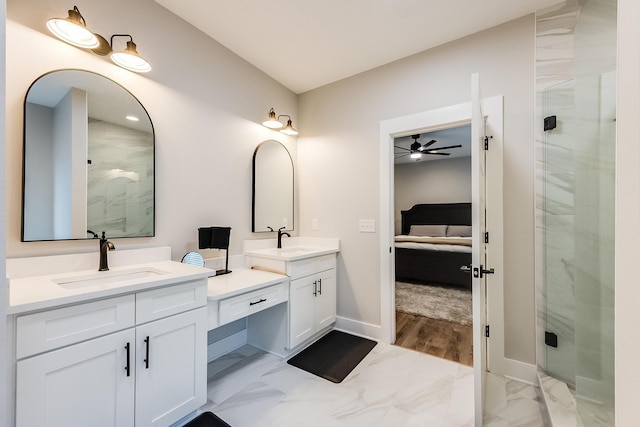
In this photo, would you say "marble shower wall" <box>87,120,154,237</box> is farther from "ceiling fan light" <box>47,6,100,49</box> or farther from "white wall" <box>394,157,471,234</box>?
"white wall" <box>394,157,471,234</box>

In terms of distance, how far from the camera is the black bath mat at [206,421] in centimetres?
144

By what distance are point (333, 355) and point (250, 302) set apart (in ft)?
3.07

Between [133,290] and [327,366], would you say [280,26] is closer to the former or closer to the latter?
[133,290]

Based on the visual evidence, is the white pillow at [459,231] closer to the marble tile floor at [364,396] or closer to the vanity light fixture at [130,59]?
the marble tile floor at [364,396]

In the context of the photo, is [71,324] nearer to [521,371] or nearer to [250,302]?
[250,302]

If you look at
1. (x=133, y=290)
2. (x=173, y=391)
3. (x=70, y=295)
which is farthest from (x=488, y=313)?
(x=70, y=295)

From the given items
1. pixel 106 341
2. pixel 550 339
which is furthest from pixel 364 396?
pixel 106 341

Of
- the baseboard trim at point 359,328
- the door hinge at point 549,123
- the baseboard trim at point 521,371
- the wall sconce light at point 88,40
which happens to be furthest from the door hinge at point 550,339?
the wall sconce light at point 88,40

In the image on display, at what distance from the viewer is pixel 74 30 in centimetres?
135

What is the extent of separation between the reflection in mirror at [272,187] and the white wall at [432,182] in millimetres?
4793

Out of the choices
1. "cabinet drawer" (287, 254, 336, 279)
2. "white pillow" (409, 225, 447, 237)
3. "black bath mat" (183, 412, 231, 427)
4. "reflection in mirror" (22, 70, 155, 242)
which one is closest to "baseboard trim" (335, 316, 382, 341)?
"cabinet drawer" (287, 254, 336, 279)

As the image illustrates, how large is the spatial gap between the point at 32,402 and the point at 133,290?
1.55ft

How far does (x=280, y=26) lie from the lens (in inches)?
79.0

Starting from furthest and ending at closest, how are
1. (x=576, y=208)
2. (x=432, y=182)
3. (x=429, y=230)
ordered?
(x=432, y=182)
(x=429, y=230)
(x=576, y=208)
